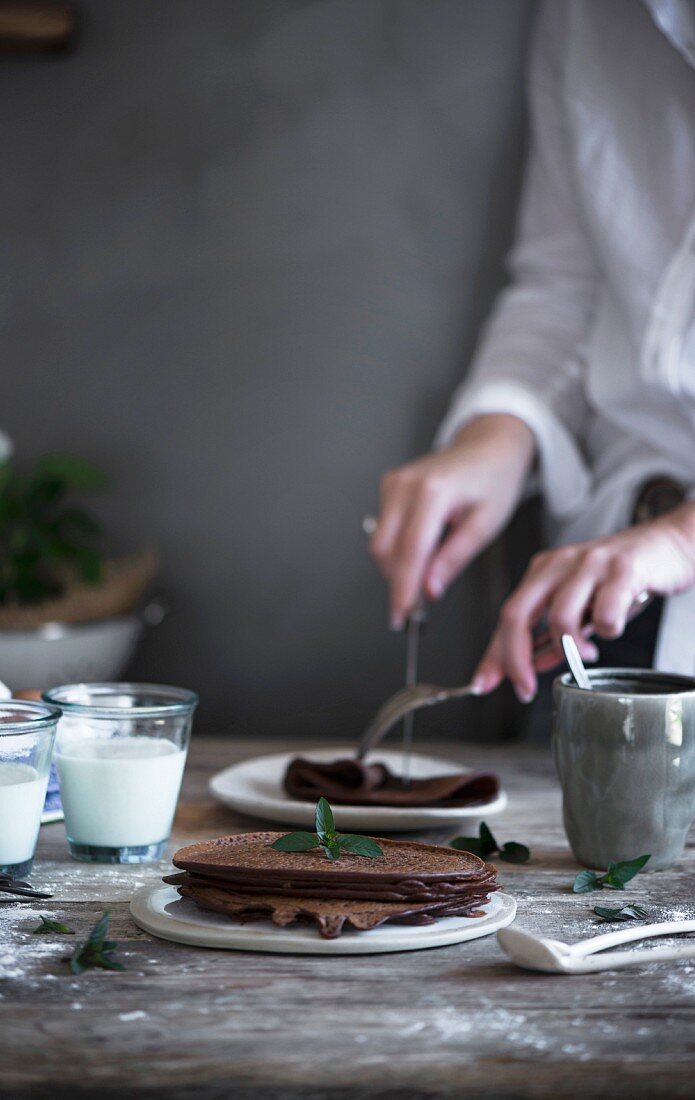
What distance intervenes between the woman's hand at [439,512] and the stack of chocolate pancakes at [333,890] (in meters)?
0.64

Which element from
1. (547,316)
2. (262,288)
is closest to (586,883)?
(547,316)

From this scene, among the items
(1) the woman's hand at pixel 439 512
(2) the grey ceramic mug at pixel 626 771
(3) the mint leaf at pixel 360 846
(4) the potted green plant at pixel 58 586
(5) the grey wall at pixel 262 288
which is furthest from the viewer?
(5) the grey wall at pixel 262 288

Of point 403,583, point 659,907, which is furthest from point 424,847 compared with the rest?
point 403,583

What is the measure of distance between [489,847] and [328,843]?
23 cm

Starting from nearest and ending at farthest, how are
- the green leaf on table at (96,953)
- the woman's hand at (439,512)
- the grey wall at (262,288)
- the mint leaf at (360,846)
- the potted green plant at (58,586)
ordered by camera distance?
the green leaf on table at (96,953), the mint leaf at (360,846), the woman's hand at (439,512), the potted green plant at (58,586), the grey wall at (262,288)

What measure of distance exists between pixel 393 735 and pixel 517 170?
1070mm

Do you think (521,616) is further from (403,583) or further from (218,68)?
(218,68)

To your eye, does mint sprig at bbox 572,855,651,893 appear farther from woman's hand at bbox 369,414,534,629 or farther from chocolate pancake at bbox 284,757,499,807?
woman's hand at bbox 369,414,534,629

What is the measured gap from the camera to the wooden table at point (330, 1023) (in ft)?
1.91

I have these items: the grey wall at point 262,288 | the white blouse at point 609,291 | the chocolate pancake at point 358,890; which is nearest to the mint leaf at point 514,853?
the chocolate pancake at point 358,890

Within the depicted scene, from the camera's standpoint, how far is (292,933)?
0.76 m

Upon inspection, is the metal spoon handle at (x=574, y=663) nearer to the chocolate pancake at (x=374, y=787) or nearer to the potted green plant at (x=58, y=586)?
the chocolate pancake at (x=374, y=787)

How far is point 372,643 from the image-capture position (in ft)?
7.06

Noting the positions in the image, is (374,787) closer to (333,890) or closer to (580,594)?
(580,594)
